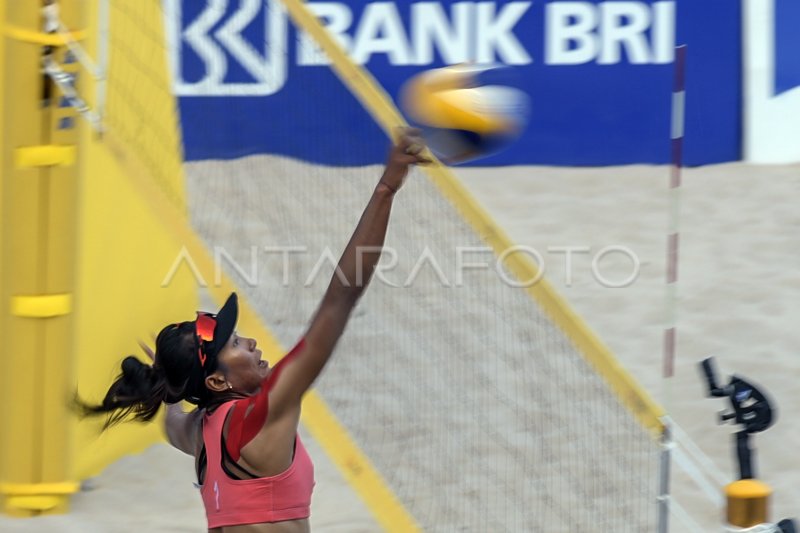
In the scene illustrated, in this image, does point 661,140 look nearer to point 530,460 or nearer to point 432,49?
point 432,49

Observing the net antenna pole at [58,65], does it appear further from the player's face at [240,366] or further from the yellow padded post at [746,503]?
the yellow padded post at [746,503]

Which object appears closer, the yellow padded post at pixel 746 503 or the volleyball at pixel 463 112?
the volleyball at pixel 463 112

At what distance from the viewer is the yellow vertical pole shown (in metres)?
4.52

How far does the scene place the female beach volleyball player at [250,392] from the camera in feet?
8.33

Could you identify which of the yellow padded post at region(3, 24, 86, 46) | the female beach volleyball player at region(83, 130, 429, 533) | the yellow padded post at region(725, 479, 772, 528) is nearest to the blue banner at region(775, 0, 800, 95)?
the yellow padded post at region(3, 24, 86, 46)

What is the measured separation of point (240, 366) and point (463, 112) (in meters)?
0.76

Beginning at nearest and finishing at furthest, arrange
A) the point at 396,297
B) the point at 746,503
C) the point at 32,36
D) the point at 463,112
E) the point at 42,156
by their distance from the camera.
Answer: the point at 463,112 → the point at 746,503 → the point at 32,36 → the point at 42,156 → the point at 396,297

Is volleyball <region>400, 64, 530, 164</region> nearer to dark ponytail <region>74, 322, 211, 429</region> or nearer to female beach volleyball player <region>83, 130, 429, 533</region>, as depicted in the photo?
female beach volleyball player <region>83, 130, 429, 533</region>

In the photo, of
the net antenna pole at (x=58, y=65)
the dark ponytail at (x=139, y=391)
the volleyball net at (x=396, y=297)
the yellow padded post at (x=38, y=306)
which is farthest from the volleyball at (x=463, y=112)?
the yellow padded post at (x=38, y=306)

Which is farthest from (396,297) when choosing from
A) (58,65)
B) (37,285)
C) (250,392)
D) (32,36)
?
(250,392)

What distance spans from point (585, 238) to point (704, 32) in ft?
4.85

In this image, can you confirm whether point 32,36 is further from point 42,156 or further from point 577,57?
point 577,57

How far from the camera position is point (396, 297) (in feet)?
19.9

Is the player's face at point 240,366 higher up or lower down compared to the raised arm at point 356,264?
lower down
